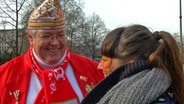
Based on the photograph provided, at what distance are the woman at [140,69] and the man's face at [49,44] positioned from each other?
54.6 inches

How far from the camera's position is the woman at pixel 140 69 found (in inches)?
68.0

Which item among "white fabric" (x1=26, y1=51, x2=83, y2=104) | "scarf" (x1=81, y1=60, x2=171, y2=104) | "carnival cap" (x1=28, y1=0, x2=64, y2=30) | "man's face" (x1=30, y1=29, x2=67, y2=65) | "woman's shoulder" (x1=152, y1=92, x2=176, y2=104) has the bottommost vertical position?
"white fabric" (x1=26, y1=51, x2=83, y2=104)

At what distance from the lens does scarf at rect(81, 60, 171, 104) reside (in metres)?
1.71

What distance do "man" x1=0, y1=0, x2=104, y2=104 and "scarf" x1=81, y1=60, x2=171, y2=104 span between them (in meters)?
1.47

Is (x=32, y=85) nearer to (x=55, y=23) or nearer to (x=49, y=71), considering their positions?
(x=49, y=71)

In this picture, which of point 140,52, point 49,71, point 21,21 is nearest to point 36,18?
point 49,71

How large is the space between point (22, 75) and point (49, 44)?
0.39m

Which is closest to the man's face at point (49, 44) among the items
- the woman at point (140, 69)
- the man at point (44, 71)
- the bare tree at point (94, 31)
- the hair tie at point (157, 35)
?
the man at point (44, 71)

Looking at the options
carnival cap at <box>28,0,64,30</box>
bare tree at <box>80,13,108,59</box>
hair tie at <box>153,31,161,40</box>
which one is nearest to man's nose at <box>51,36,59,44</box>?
carnival cap at <box>28,0,64,30</box>

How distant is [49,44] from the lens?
11.0 ft

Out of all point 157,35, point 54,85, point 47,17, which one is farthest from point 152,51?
point 47,17

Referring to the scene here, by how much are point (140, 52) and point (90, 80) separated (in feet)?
5.62

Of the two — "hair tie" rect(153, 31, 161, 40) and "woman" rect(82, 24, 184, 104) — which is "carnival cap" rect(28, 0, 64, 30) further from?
"hair tie" rect(153, 31, 161, 40)

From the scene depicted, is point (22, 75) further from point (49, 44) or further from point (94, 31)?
point (94, 31)
